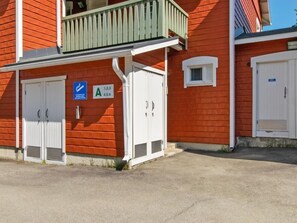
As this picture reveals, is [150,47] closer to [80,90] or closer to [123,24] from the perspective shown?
[123,24]

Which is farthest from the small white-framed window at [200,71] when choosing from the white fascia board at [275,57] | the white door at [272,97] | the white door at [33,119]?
the white door at [33,119]

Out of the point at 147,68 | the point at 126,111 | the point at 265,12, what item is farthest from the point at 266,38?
the point at 265,12

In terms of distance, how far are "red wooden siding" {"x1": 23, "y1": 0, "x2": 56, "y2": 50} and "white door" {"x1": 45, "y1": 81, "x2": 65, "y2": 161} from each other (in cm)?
232

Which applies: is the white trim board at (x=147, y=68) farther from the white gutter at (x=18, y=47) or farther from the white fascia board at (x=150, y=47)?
the white gutter at (x=18, y=47)

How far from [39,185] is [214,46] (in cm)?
645

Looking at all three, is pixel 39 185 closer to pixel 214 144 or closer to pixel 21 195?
pixel 21 195

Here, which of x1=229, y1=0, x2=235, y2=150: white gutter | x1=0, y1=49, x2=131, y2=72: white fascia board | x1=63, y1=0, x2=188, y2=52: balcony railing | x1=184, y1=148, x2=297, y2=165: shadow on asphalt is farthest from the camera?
x1=229, y1=0, x2=235, y2=150: white gutter

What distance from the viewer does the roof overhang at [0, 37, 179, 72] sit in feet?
22.5

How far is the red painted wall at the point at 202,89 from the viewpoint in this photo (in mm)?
9430

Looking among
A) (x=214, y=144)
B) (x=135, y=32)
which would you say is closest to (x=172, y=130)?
(x=214, y=144)

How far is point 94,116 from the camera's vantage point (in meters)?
7.71

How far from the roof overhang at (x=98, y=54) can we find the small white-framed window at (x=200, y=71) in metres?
1.72

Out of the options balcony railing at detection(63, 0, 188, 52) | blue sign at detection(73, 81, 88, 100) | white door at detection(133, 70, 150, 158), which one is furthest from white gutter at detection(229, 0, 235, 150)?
blue sign at detection(73, 81, 88, 100)

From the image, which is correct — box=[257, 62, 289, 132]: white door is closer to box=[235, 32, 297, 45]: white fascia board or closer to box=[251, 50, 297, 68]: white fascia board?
box=[251, 50, 297, 68]: white fascia board
